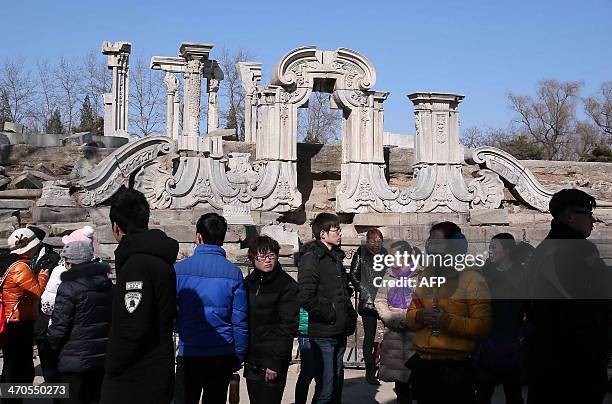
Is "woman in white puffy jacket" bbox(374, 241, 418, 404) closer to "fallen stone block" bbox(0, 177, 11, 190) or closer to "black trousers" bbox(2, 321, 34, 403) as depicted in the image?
"black trousers" bbox(2, 321, 34, 403)

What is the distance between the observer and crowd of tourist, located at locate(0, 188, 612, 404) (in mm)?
3672

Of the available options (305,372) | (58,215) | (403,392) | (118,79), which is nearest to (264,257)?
(305,372)

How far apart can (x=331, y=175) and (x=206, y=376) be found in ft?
38.0

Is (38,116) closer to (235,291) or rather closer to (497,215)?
(497,215)

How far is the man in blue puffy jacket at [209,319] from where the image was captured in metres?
4.50

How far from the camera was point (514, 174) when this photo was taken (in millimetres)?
15055

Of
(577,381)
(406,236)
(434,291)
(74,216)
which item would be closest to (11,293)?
(434,291)

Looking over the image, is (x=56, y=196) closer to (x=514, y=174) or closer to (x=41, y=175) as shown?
(x=41, y=175)

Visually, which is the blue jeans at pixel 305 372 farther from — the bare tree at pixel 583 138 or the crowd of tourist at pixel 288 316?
the bare tree at pixel 583 138

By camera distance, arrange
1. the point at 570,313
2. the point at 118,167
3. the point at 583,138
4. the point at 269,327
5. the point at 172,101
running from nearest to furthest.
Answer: the point at 570,313
the point at 269,327
the point at 118,167
the point at 172,101
the point at 583,138

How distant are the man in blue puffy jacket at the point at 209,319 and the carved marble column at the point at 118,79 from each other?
70.3 feet

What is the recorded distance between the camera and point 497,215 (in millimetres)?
14680

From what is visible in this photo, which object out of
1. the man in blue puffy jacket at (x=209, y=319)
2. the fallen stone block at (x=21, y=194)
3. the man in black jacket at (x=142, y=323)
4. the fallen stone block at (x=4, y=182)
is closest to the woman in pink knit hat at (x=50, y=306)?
the man in blue puffy jacket at (x=209, y=319)

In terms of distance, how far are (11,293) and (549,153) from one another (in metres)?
36.5
